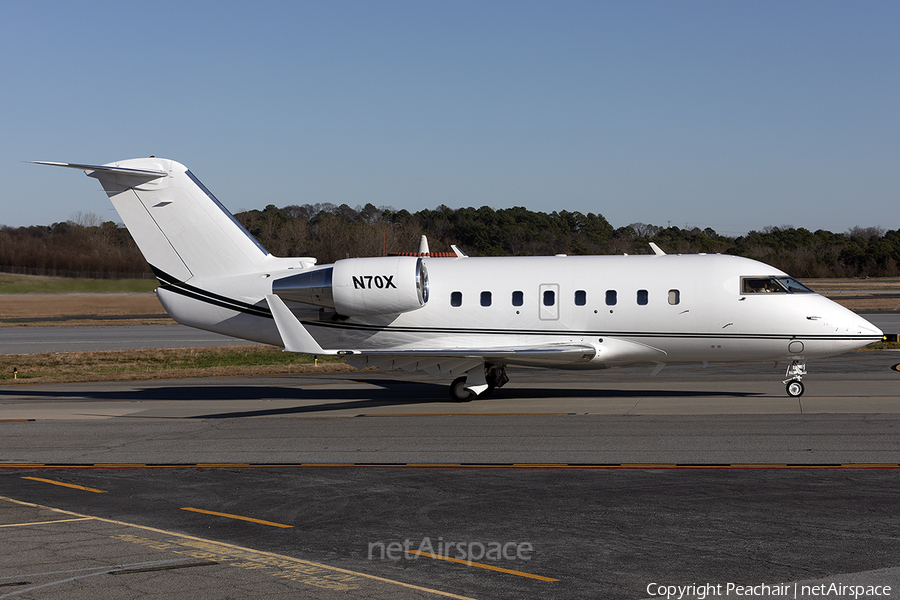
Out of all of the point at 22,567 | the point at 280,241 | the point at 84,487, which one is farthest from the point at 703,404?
the point at 280,241

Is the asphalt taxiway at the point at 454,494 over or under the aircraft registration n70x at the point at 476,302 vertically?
under

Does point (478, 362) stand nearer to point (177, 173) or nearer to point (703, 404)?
point (703, 404)

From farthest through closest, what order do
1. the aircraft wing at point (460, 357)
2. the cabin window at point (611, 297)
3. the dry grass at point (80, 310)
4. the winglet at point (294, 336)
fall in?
1. the dry grass at point (80, 310)
2. the cabin window at point (611, 297)
3. the aircraft wing at point (460, 357)
4. the winglet at point (294, 336)

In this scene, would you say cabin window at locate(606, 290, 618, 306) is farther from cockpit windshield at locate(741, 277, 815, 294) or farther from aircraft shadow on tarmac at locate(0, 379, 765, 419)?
cockpit windshield at locate(741, 277, 815, 294)

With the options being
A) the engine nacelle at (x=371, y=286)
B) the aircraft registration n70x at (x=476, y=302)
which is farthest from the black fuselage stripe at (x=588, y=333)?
the engine nacelle at (x=371, y=286)

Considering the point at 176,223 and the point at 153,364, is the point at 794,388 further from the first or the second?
the point at 153,364

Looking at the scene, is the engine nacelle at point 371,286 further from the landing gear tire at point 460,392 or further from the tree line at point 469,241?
the tree line at point 469,241

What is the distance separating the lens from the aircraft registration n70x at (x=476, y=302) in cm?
2030

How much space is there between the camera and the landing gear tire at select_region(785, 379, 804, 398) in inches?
805

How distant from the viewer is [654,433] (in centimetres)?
1636

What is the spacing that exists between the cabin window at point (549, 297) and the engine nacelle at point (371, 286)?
10.2 ft

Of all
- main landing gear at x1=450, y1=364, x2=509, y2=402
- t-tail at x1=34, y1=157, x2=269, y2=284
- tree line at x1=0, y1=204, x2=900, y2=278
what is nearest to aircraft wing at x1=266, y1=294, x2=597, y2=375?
main landing gear at x1=450, y1=364, x2=509, y2=402

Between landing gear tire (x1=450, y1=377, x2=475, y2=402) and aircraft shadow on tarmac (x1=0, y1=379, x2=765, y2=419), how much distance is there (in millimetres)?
303

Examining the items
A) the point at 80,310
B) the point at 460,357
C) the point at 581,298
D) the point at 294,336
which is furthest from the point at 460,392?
the point at 80,310
